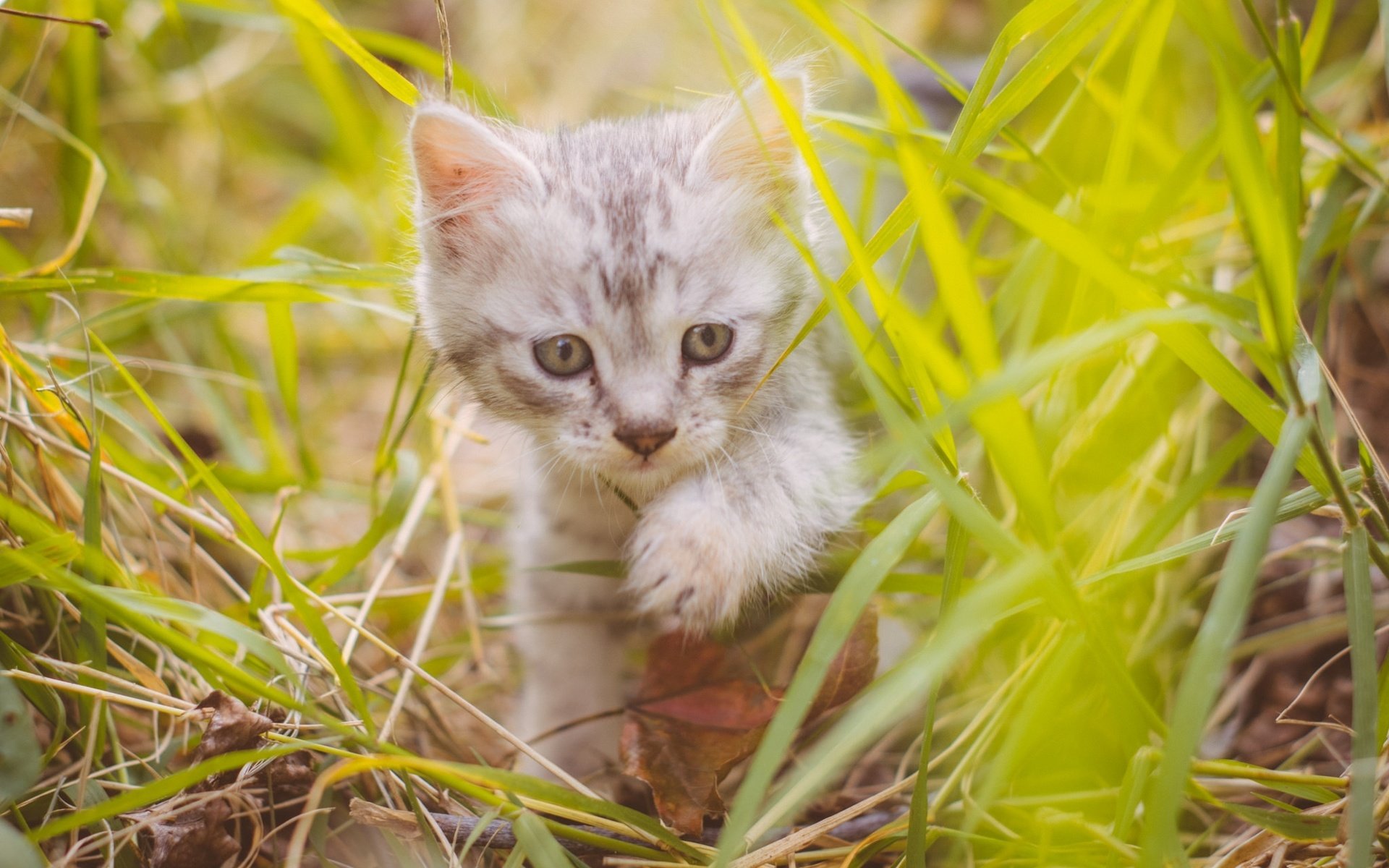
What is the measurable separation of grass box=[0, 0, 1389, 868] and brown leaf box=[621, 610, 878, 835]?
0.11 meters

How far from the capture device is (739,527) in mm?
1332

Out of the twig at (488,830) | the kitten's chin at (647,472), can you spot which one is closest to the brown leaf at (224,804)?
the twig at (488,830)

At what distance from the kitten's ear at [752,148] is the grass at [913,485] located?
89 millimetres

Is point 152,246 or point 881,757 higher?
point 152,246

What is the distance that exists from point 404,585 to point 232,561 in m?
0.39

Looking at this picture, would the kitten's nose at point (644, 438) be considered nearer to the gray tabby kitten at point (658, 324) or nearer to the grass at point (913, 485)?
the gray tabby kitten at point (658, 324)

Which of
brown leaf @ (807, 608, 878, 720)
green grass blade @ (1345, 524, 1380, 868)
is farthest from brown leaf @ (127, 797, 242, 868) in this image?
green grass blade @ (1345, 524, 1380, 868)

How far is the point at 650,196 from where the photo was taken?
56.4 inches

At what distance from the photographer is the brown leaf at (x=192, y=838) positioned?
1.18 metres

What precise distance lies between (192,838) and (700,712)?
29.6 inches

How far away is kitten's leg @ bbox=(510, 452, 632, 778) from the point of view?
175cm

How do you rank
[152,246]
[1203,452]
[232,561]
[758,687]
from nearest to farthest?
[758,687]
[1203,452]
[232,561]
[152,246]

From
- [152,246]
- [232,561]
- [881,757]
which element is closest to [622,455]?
[881,757]

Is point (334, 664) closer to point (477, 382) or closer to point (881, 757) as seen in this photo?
point (477, 382)
